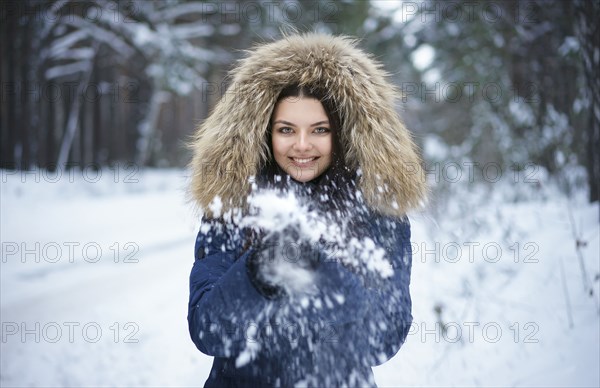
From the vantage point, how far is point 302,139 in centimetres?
163

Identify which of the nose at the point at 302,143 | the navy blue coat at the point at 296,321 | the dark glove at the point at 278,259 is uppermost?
the nose at the point at 302,143

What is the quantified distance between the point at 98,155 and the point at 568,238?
15.0 metres

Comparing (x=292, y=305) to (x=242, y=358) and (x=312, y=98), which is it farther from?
(x=312, y=98)

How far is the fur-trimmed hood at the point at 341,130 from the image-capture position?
1.65 m

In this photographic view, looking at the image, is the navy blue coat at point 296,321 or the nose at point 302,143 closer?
the navy blue coat at point 296,321

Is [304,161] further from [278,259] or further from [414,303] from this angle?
[414,303]

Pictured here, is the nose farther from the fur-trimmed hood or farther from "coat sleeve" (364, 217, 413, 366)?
"coat sleeve" (364, 217, 413, 366)

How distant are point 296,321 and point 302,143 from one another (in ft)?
2.33

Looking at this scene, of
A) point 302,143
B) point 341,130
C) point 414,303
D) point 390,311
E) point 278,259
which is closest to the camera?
point 278,259

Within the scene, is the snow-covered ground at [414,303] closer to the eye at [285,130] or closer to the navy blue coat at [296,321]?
the navy blue coat at [296,321]

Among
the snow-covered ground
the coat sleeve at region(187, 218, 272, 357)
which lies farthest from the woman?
the snow-covered ground

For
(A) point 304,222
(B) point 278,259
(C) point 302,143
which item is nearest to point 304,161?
(C) point 302,143

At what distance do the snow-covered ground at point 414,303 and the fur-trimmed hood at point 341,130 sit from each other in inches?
10.6

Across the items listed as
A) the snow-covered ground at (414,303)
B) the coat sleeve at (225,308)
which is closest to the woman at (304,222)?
the coat sleeve at (225,308)
